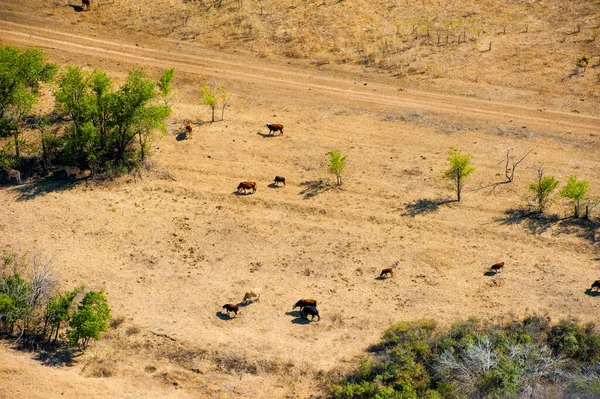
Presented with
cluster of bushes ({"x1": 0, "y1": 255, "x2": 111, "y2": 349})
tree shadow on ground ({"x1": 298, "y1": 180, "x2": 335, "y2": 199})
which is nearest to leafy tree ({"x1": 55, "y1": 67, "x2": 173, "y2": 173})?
tree shadow on ground ({"x1": 298, "y1": 180, "x2": 335, "y2": 199})

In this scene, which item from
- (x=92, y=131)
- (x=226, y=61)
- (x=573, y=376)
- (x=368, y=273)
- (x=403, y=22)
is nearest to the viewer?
(x=573, y=376)

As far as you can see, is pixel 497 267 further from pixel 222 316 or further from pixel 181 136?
pixel 181 136

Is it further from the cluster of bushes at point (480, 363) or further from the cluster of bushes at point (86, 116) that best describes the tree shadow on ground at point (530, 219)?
the cluster of bushes at point (86, 116)

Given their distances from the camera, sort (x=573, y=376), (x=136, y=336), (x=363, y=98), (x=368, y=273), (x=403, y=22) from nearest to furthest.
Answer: (x=573, y=376)
(x=136, y=336)
(x=368, y=273)
(x=363, y=98)
(x=403, y=22)

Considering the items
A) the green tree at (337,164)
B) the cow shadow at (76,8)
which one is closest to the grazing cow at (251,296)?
the green tree at (337,164)

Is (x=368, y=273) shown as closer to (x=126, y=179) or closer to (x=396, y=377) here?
(x=396, y=377)

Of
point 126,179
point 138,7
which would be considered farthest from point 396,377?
point 138,7
